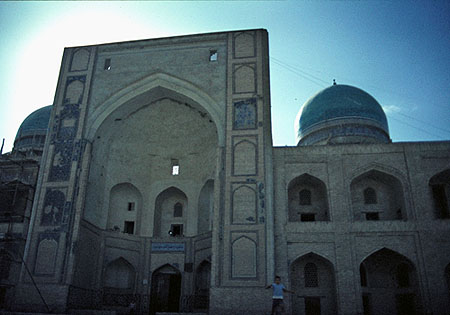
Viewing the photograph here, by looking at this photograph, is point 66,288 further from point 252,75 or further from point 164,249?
point 252,75

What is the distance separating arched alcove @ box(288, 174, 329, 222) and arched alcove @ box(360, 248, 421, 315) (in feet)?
7.29

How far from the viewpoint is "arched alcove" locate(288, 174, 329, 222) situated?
1473cm

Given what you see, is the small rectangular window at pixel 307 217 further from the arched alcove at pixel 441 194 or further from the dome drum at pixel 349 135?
the dome drum at pixel 349 135

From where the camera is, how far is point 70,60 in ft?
53.9

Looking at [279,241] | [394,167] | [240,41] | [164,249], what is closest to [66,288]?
[164,249]

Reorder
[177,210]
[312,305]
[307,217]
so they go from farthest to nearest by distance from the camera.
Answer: [177,210]
[307,217]
[312,305]

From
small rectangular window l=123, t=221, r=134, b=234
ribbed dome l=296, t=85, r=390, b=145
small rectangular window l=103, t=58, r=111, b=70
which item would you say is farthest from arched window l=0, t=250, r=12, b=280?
ribbed dome l=296, t=85, r=390, b=145

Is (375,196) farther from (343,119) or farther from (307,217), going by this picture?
(343,119)

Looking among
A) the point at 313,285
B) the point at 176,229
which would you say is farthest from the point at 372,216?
the point at 176,229

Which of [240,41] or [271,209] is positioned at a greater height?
[240,41]

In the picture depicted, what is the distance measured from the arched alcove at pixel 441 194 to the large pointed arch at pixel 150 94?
829 cm

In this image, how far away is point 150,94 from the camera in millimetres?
15867

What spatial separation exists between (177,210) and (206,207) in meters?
1.53

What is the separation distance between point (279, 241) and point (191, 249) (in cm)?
440
